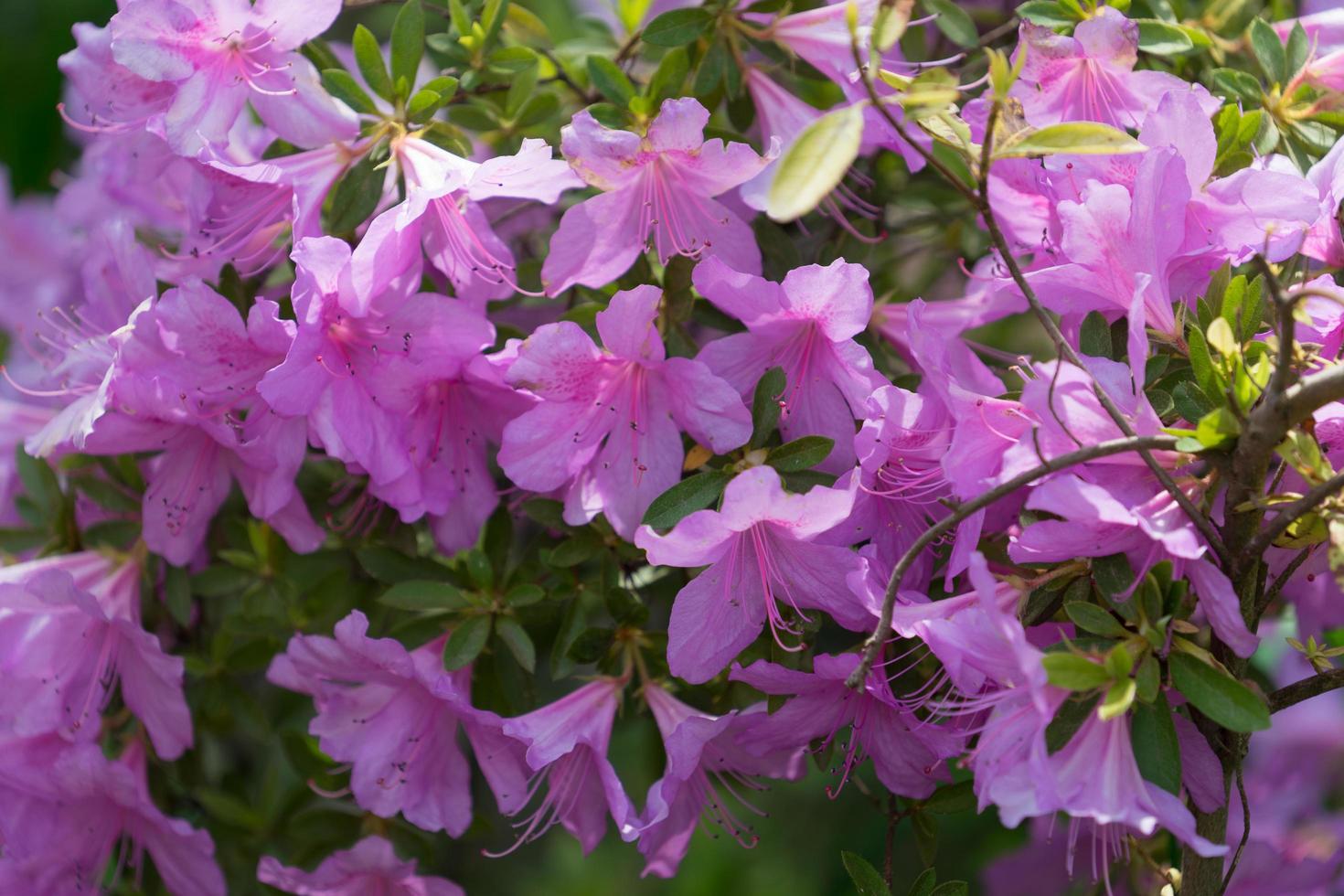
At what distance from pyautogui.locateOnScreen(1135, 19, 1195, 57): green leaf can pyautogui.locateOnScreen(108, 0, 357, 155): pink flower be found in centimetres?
74

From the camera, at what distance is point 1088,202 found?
1.00 metres

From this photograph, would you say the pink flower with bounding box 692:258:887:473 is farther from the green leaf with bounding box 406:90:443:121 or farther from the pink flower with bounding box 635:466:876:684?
the green leaf with bounding box 406:90:443:121

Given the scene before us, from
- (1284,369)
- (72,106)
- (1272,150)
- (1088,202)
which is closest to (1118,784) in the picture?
(1284,369)

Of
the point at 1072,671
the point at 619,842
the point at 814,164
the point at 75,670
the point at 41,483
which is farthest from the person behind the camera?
the point at 619,842

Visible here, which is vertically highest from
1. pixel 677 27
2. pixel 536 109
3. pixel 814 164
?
pixel 814 164

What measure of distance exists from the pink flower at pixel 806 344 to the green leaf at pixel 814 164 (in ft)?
0.91

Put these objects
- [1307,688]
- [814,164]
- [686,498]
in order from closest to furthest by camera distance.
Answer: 1. [814,164]
2. [1307,688]
3. [686,498]

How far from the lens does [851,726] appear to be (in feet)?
3.77

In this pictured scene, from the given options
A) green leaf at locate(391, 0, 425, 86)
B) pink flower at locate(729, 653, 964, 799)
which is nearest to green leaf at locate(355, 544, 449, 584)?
pink flower at locate(729, 653, 964, 799)

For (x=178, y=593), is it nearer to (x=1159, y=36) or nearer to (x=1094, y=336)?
(x=1094, y=336)

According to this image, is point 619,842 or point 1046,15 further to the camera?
point 619,842

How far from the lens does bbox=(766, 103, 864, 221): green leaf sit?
2.41 ft

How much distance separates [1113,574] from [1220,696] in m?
0.11

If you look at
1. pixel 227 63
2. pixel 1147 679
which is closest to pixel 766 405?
pixel 1147 679
